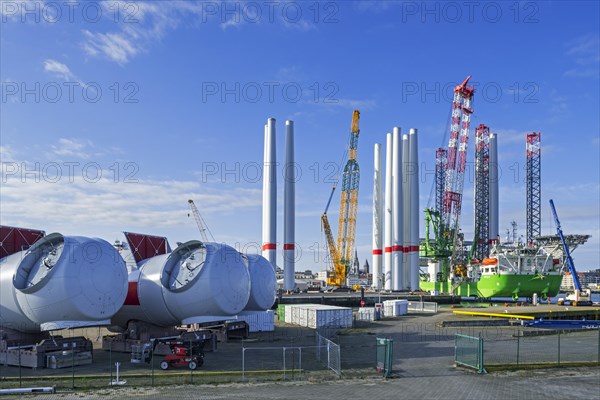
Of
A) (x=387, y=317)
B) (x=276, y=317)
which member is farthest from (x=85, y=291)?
(x=387, y=317)

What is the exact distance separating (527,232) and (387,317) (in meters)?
70.2

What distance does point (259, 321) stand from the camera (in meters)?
41.0

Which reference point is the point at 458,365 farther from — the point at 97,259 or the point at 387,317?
the point at 387,317

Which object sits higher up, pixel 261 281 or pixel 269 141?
pixel 269 141

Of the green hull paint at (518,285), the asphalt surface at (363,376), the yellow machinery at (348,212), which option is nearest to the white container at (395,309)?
the asphalt surface at (363,376)

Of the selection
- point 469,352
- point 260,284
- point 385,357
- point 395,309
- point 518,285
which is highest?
point 260,284

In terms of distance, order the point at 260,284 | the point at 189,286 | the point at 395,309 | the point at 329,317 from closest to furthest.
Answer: the point at 189,286 < the point at 260,284 < the point at 329,317 < the point at 395,309

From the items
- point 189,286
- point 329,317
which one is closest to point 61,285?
point 189,286

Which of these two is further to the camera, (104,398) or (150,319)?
(150,319)

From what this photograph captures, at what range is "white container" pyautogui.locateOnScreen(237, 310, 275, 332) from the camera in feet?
132

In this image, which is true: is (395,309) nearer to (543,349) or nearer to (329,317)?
(329,317)

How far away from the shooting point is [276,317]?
55.5 metres

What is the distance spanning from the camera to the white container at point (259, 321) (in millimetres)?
40281

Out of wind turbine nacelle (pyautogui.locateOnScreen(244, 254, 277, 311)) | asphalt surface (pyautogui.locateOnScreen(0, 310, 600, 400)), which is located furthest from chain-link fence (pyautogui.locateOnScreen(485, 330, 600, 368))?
wind turbine nacelle (pyautogui.locateOnScreen(244, 254, 277, 311))
